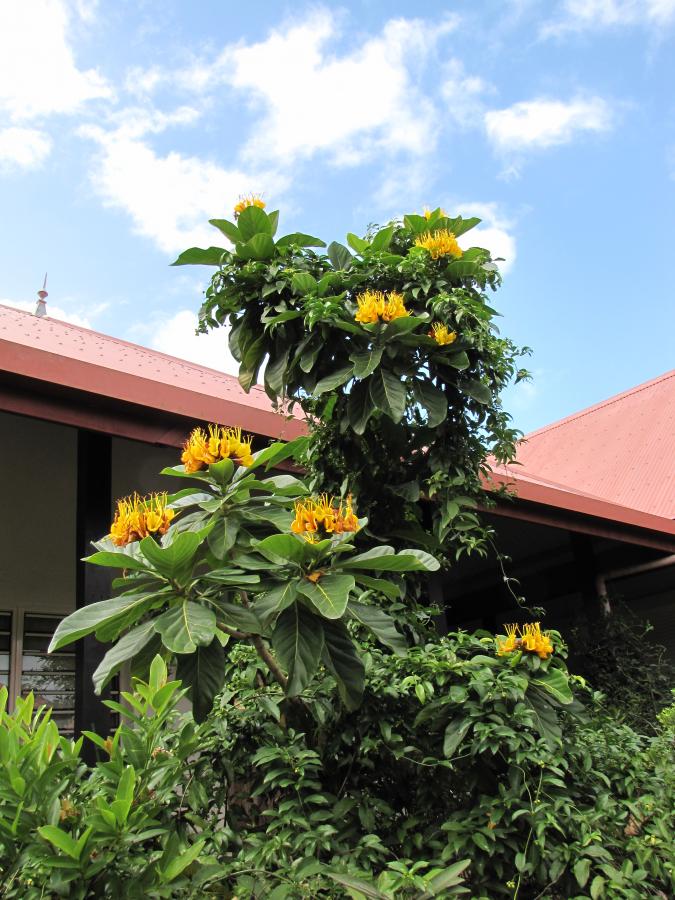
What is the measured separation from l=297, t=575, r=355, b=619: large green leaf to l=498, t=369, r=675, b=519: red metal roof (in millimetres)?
5805

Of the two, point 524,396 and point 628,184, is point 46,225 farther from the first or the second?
point 524,396

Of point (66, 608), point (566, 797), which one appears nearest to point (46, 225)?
point (66, 608)

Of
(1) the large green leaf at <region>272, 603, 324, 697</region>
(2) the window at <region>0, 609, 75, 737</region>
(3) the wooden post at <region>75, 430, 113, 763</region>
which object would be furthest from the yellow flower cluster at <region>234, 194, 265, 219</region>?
(2) the window at <region>0, 609, 75, 737</region>

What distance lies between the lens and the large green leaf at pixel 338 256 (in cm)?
323

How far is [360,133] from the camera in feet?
31.7

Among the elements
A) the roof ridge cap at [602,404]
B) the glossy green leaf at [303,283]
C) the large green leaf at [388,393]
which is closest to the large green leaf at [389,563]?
the large green leaf at [388,393]

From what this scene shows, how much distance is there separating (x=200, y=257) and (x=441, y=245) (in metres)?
0.92

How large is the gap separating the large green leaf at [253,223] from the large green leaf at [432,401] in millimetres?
794

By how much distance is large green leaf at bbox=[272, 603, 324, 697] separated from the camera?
196 cm

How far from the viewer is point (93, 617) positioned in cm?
191

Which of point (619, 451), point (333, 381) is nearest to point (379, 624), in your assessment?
point (333, 381)

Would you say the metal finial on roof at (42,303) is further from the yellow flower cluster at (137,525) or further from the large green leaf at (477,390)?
the yellow flower cluster at (137,525)

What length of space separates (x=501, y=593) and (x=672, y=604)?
1779 millimetres

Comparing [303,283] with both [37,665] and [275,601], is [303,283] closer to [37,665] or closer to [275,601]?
[275,601]
